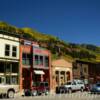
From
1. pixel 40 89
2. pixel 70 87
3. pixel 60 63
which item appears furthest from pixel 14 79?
pixel 60 63

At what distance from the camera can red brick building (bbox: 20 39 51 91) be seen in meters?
52.6

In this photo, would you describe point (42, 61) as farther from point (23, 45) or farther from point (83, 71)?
point (83, 71)

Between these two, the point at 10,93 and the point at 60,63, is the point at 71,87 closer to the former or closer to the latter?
the point at 60,63

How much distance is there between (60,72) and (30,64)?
33.6 feet

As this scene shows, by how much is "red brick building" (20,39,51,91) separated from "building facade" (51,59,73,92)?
309 centimetres

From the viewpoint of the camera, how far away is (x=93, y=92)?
46688 millimetres

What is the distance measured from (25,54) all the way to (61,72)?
12.2 metres

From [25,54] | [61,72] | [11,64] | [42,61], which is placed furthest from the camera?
[61,72]

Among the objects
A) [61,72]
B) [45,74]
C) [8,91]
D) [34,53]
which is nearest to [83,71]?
[61,72]

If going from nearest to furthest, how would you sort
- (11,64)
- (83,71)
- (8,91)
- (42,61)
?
(8,91)
(11,64)
(42,61)
(83,71)

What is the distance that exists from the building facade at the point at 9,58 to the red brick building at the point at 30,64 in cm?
125

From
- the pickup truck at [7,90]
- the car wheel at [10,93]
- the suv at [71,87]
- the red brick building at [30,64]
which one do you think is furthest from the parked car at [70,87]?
the car wheel at [10,93]

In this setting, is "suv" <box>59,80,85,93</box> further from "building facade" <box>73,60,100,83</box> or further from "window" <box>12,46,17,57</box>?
"building facade" <box>73,60,100,83</box>

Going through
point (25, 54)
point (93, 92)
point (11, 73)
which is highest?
point (25, 54)
